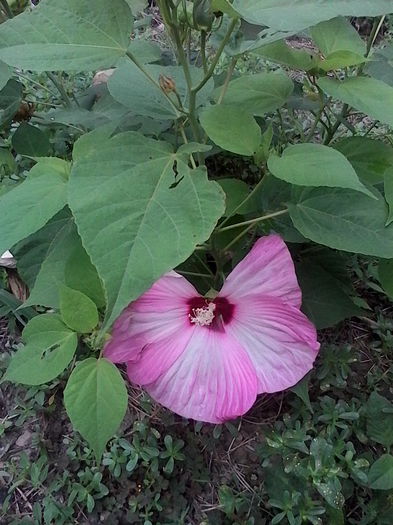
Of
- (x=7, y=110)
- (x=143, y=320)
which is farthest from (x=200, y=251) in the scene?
(x=7, y=110)

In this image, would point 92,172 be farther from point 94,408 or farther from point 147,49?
point 147,49

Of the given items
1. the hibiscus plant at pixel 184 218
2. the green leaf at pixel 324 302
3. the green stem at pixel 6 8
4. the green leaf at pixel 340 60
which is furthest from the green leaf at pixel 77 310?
the green stem at pixel 6 8

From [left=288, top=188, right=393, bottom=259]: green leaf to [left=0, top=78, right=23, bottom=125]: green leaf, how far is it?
2.12 feet

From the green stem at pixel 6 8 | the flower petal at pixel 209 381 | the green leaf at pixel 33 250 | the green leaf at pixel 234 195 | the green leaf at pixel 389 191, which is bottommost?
the flower petal at pixel 209 381

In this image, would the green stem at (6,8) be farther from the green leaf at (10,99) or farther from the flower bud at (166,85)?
the flower bud at (166,85)

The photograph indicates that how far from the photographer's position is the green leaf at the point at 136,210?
63 centimetres

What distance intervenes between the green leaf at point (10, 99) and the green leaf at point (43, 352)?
21.7 inches

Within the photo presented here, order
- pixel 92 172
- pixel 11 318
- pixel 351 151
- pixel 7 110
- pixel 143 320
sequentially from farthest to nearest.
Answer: pixel 11 318 → pixel 7 110 → pixel 351 151 → pixel 143 320 → pixel 92 172

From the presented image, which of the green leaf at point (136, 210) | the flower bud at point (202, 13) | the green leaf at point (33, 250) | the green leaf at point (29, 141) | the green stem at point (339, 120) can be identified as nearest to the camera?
the green leaf at point (136, 210)

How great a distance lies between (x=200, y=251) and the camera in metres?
1.03

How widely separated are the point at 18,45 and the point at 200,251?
1.38 ft

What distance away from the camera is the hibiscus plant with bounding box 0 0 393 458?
709 millimetres

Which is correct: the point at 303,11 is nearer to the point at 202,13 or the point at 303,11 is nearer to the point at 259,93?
the point at 202,13

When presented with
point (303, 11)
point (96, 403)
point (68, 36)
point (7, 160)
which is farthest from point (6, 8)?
point (96, 403)
